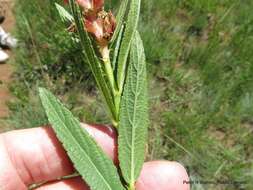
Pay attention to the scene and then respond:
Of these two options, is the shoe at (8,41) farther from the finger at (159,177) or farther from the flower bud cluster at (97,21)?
the flower bud cluster at (97,21)

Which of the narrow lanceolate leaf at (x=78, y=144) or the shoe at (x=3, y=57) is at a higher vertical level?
the shoe at (x=3, y=57)

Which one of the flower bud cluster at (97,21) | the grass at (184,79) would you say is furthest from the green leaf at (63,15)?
the grass at (184,79)

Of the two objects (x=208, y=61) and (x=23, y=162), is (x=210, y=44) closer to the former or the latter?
(x=208, y=61)

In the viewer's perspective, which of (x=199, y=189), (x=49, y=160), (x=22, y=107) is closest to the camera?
(x=49, y=160)

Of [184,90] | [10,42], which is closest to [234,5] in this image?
[184,90]

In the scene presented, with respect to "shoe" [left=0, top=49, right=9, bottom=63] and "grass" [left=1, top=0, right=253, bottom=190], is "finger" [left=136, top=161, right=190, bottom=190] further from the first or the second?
"shoe" [left=0, top=49, right=9, bottom=63]

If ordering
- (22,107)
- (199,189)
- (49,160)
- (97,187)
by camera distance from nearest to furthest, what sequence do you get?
(97,187), (49,160), (199,189), (22,107)

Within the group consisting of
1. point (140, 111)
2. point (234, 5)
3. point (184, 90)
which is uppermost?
point (234, 5)
